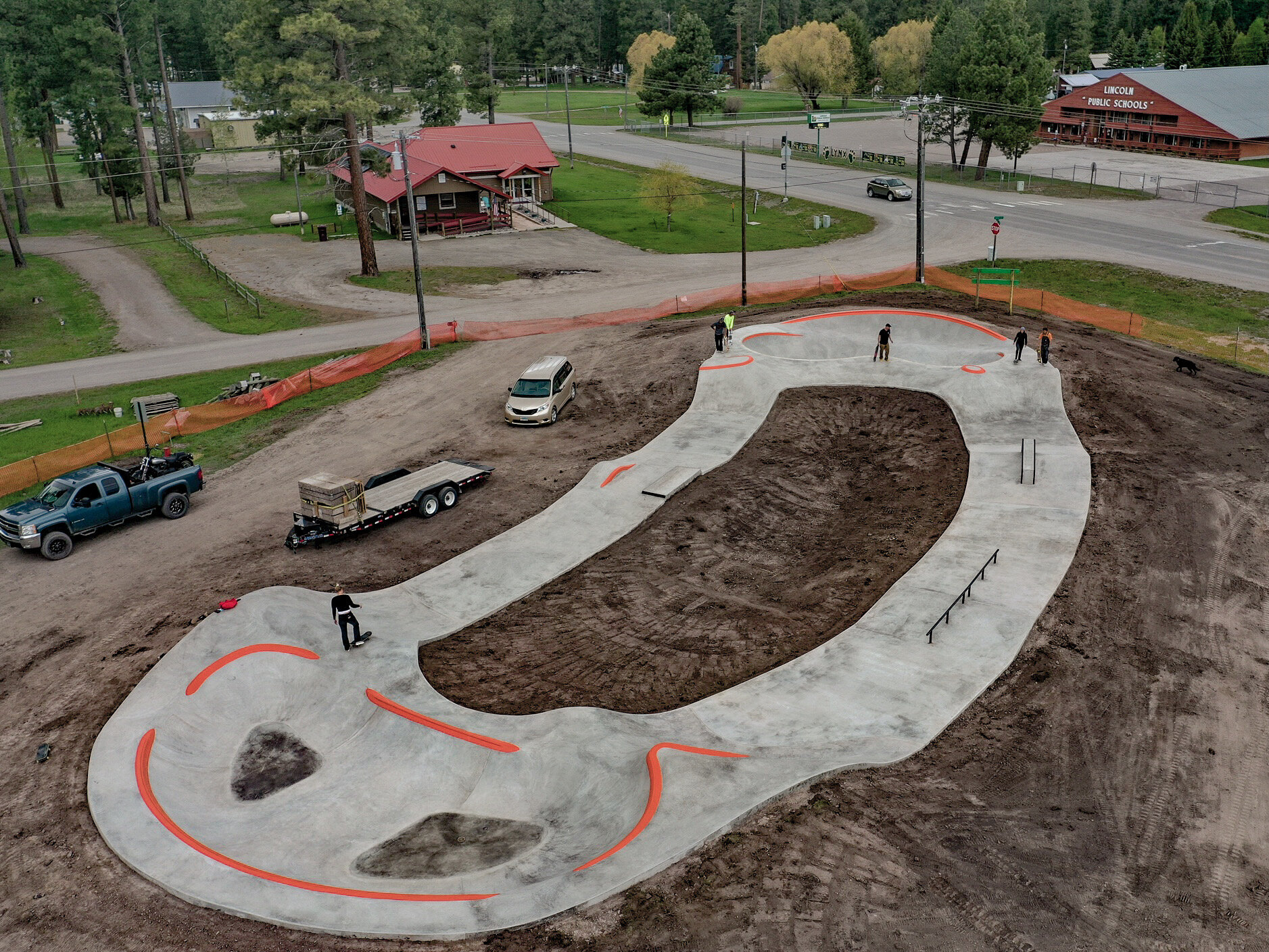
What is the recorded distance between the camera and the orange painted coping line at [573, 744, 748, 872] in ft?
47.9

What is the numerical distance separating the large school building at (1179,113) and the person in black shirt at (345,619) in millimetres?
92868

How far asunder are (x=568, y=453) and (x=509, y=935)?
19641 mm

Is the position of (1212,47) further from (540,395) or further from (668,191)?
(540,395)

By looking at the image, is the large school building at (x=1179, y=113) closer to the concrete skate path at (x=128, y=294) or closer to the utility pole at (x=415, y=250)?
the utility pole at (x=415, y=250)

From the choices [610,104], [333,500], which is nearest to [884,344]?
[333,500]

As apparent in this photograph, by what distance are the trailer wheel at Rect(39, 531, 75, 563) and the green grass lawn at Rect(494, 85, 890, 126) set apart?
101 m

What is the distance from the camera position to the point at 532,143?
7600 cm

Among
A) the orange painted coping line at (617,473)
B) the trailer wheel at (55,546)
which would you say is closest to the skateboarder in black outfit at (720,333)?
the orange painted coping line at (617,473)

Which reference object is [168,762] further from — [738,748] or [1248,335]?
[1248,335]

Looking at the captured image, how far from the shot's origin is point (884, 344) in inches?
1407

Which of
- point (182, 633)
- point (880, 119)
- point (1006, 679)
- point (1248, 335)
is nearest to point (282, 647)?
point (182, 633)

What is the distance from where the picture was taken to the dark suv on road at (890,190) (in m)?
72.4

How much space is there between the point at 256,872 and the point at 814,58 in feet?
390

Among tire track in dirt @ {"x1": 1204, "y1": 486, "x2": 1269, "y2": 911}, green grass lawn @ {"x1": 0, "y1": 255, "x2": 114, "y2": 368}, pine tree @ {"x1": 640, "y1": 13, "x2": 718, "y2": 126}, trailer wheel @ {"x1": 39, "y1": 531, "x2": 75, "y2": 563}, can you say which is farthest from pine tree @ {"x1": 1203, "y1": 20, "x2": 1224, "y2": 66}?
trailer wheel @ {"x1": 39, "y1": 531, "x2": 75, "y2": 563}
